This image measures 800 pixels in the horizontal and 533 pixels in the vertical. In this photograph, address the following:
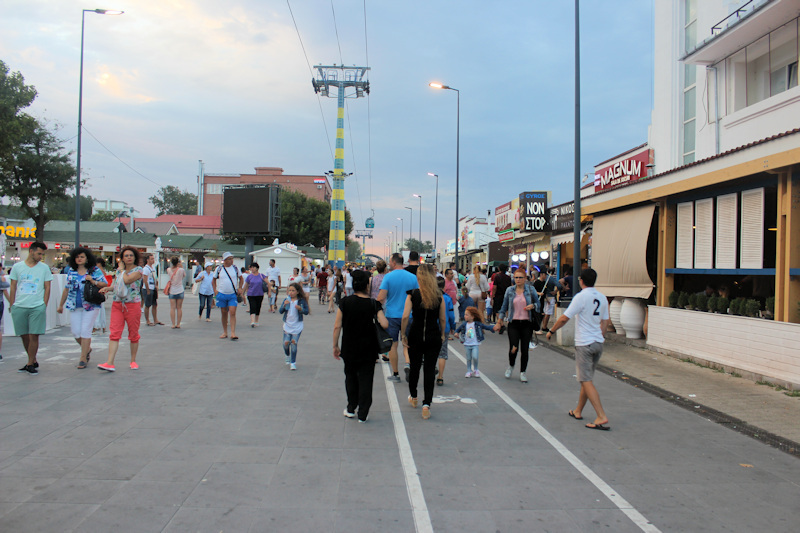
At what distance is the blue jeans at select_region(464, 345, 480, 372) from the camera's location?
28.1ft

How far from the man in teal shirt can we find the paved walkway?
1.57 feet

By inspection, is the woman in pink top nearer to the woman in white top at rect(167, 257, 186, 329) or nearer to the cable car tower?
the woman in white top at rect(167, 257, 186, 329)

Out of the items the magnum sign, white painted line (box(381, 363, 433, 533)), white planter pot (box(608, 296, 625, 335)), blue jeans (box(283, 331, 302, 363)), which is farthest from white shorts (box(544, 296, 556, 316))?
the magnum sign

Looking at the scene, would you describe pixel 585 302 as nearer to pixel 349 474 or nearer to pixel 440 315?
pixel 440 315

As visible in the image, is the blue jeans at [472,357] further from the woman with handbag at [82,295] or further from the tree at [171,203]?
the tree at [171,203]

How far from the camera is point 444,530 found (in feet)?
11.3

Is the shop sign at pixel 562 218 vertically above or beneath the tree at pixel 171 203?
beneath

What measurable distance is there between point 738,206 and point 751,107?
5.03 meters

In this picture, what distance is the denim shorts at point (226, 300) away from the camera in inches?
464

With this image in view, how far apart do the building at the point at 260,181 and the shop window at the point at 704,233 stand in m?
88.8

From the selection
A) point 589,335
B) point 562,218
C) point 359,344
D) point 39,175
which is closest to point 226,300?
point 359,344

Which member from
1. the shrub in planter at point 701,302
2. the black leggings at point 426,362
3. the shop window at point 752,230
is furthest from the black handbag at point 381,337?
the shrub in planter at point 701,302

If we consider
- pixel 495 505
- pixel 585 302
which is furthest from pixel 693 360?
pixel 495 505

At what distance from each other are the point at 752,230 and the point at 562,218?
1146cm
